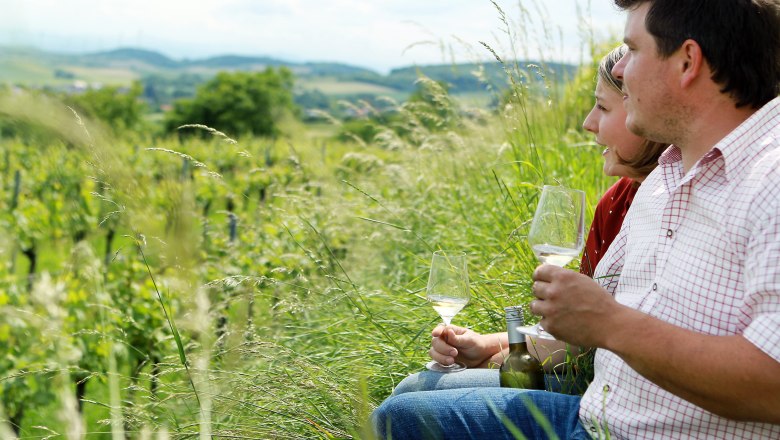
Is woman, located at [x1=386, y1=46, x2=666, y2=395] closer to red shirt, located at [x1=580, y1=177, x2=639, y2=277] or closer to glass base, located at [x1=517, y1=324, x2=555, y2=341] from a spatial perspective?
red shirt, located at [x1=580, y1=177, x2=639, y2=277]

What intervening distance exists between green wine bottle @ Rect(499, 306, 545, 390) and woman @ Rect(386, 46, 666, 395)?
0.08m

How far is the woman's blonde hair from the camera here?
2.31 metres

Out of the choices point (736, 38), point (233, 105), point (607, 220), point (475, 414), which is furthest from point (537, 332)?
point (233, 105)

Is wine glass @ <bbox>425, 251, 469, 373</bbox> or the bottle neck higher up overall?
wine glass @ <bbox>425, 251, 469, 373</bbox>

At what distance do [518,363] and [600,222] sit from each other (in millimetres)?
542

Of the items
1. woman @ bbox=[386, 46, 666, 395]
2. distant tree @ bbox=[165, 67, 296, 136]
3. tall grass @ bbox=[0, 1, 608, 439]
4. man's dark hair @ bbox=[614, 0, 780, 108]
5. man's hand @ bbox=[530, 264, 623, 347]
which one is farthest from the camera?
distant tree @ bbox=[165, 67, 296, 136]

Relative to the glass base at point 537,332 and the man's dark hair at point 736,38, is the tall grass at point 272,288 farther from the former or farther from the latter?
the man's dark hair at point 736,38

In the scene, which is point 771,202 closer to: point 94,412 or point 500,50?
point 500,50

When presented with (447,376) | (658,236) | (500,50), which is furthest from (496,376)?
(500,50)

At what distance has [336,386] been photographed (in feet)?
7.79

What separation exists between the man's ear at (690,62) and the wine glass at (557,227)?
0.36 meters

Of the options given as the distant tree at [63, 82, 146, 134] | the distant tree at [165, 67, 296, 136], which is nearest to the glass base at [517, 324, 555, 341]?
the distant tree at [63, 82, 146, 134]

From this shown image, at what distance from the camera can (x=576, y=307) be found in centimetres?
161

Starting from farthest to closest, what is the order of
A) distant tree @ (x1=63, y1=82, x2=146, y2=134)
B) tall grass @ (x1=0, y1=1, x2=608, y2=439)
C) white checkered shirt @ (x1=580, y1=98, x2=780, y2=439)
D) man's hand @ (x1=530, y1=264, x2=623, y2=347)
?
1. distant tree @ (x1=63, y1=82, x2=146, y2=134)
2. tall grass @ (x1=0, y1=1, x2=608, y2=439)
3. man's hand @ (x1=530, y1=264, x2=623, y2=347)
4. white checkered shirt @ (x1=580, y1=98, x2=780, y2=439)
